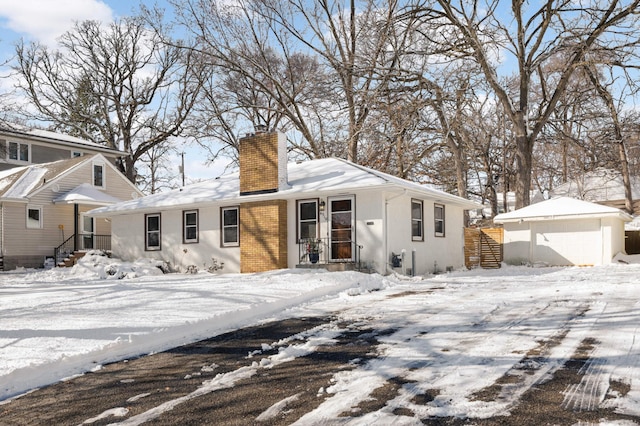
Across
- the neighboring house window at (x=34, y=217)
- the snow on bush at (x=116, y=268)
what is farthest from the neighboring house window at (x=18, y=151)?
the snow on bush at (x=116, y=268)

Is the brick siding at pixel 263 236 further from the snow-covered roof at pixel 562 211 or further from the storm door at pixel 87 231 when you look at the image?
the storm door at pixel 87 231

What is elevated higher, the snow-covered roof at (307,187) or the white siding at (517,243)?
the snow-covered roof at (307,187)

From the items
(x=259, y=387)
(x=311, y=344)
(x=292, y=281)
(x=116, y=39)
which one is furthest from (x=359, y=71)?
(x=116, y=39)

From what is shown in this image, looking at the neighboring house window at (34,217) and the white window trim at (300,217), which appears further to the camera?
the neighboring house window at (34,217)

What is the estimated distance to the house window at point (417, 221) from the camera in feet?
51.4

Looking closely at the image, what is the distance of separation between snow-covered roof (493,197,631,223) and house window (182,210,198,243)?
11.7m

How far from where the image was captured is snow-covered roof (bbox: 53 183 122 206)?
75.9 ft

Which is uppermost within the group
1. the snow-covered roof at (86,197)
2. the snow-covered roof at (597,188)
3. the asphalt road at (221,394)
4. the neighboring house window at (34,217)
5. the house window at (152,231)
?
the snow-covered roof at (597,188)

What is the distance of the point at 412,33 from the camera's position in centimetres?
1869

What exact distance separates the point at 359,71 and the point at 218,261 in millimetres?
8929

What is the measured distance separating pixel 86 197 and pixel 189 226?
878 cm

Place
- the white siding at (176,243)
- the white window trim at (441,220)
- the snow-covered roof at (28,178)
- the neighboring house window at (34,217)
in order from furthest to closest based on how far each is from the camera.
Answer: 1. the neighboring house window at (34,217)
2. the snow-covered roof at (28,178)
3. the white window trim at (441,220)
4. the white siding at (176,243)

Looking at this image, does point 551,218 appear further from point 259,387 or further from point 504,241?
point 259,387

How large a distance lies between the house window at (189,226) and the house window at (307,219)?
423 centimetres
